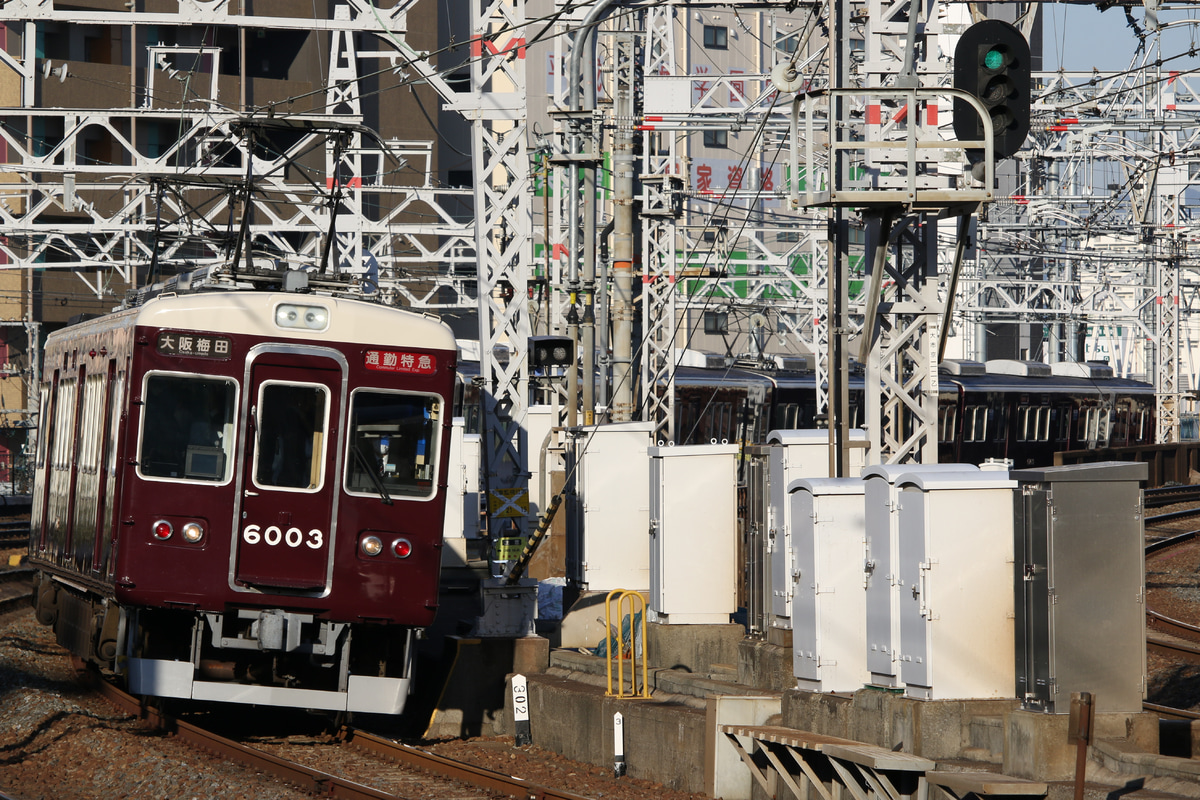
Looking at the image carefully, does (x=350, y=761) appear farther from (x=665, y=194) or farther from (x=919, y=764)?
(x=665, y=194)

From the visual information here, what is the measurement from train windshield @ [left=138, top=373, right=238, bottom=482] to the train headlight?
59 centimetres

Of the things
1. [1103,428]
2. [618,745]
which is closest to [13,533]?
[618,745]

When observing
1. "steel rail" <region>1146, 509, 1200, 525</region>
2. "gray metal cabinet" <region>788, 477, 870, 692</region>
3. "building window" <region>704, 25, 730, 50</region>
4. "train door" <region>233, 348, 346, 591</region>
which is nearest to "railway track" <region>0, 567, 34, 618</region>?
"train door" <region>233, 348, 346, 591</region>

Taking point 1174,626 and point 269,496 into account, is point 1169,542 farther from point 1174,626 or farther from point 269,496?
point 269,496

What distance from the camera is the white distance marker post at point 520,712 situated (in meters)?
12.6

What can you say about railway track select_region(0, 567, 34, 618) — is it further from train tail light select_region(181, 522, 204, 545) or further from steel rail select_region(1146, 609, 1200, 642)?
steel rail select_region(1146, 609, 1200, 642)

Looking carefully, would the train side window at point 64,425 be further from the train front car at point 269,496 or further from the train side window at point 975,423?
the train side window at point 975,423

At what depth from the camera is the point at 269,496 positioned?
10602 mm

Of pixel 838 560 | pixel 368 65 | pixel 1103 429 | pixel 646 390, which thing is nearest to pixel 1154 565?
pixel 646 390

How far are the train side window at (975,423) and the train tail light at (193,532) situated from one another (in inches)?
1042

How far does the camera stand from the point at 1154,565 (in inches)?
825

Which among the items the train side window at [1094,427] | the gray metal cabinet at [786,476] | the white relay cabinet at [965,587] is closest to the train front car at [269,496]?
the gray metal cabinet at [786,476]

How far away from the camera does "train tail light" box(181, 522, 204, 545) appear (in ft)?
34.2

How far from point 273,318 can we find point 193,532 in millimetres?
1585
